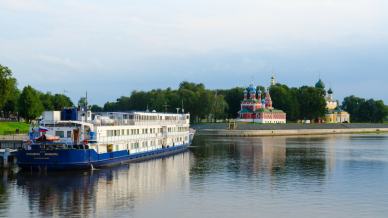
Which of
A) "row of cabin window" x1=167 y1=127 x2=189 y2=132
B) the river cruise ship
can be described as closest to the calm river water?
the river cruise ship

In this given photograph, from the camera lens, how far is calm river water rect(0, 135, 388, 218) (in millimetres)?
47906

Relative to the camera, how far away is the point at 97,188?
2334 inches

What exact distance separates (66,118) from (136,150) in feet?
46.1

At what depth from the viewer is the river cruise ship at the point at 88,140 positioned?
67188 mm

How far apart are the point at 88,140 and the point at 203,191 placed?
18.9 meters

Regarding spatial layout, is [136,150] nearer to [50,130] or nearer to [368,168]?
[50,130]

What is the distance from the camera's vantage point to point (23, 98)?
474 ft

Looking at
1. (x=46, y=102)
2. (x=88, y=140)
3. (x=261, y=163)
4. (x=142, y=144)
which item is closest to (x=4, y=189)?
(x=88, y=140)

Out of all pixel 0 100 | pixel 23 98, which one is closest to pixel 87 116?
pixel 0 100

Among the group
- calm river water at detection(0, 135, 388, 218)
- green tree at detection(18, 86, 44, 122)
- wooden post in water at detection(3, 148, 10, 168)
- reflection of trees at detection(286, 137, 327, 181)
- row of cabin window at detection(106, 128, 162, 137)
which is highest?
green tree at detection(18, 86, 44, 122)

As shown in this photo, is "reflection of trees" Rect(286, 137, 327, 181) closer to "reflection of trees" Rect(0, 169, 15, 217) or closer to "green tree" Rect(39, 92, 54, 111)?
"reflection of trees" Rect(0, 169, 15, 217)

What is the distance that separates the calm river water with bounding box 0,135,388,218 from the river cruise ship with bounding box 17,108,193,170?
1.49m

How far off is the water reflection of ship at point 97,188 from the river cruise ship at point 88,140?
139 centimetres

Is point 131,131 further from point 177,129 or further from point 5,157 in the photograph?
point 177,129
